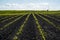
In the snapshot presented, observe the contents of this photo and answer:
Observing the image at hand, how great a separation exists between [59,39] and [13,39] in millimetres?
3237

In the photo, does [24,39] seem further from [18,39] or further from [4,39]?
[4,39]

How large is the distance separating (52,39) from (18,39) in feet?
7.83

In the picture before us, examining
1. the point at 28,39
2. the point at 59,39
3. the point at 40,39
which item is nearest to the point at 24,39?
the point at 28,39

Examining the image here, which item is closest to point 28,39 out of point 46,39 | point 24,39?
point 24,39

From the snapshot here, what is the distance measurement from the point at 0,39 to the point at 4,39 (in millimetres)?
313

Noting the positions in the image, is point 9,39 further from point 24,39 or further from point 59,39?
point 59,39

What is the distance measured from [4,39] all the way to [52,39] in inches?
136

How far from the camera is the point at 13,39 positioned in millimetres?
14906

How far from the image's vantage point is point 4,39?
49.8ft

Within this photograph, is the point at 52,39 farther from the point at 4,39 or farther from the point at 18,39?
the point at 4,39

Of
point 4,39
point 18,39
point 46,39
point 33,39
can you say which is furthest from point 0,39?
point 46,39

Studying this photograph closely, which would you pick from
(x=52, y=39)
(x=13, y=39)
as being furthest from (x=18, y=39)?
(x=52, y=39)

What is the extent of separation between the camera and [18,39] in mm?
14820

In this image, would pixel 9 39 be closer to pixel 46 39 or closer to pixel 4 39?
pixel 4 39
